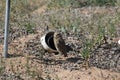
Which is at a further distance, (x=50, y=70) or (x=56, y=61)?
(x=56, y=61)

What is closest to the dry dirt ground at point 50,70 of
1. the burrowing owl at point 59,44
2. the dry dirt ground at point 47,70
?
the dry dirt ground at point 47,70

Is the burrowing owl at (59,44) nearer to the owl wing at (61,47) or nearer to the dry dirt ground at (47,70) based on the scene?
the owl wing at (61,47)

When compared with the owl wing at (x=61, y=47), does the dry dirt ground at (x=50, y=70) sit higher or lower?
lower

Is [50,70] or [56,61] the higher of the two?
[56,61]

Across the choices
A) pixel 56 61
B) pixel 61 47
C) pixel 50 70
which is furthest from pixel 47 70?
pixel 61 47

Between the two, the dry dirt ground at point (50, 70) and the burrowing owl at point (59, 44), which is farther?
the burrowing owl at point (59, 44)

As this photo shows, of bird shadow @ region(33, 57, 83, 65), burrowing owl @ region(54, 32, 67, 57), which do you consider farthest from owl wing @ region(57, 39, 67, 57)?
bird shadow @ region(33, 57, 83, 65)

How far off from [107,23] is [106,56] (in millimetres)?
1348

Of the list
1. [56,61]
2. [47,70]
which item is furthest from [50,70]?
[56,61]

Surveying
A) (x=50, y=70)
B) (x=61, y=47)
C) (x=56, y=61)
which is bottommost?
(x=50, y=70)

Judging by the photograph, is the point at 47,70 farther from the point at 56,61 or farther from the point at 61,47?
the point at 61,47

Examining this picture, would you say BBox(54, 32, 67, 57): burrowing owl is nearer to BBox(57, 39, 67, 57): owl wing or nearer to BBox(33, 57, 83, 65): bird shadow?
BBox(57, 39, 67, 57): owl wing

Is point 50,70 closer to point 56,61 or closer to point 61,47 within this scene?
point 56,61

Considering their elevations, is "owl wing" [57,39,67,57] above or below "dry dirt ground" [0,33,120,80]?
above
